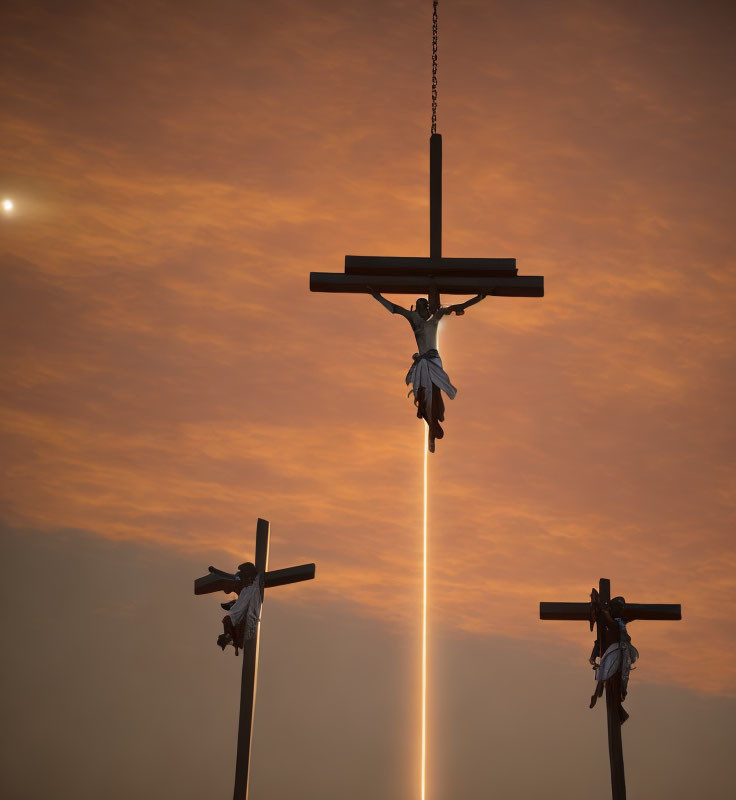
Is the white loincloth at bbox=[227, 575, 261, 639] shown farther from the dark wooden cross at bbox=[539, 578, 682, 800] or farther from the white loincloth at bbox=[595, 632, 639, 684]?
the white loincloth at bbox=[595, 632, 639, 684]

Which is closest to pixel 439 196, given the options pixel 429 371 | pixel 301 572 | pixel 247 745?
pixel 429 371

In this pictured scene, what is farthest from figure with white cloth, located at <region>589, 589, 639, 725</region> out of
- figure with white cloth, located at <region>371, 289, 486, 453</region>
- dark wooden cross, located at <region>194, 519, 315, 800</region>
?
dark wooden cross, located at <region>194, 519, 315, 800</region>

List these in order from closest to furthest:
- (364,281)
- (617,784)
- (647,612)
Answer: (364,281)
(617,784)
(647,612)

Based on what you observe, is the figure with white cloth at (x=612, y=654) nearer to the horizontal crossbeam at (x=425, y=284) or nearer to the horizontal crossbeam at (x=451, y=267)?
the horizontal crossbeam at (x=425, y=284)

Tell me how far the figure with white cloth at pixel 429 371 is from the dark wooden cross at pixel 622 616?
3370 mm

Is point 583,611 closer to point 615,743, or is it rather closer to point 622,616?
point 622,616

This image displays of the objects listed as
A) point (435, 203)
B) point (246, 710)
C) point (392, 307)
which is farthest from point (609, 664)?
point (435, 203)

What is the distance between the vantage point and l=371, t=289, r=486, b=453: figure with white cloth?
1028cm

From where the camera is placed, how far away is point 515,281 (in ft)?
36.6

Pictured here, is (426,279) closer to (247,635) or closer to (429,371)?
(429,371)

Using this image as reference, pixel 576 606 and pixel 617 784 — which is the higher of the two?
pixel 576 606

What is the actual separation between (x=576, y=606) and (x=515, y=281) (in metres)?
4.10

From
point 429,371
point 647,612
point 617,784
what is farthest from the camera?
point 647,612

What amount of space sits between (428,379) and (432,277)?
4.36 ft
